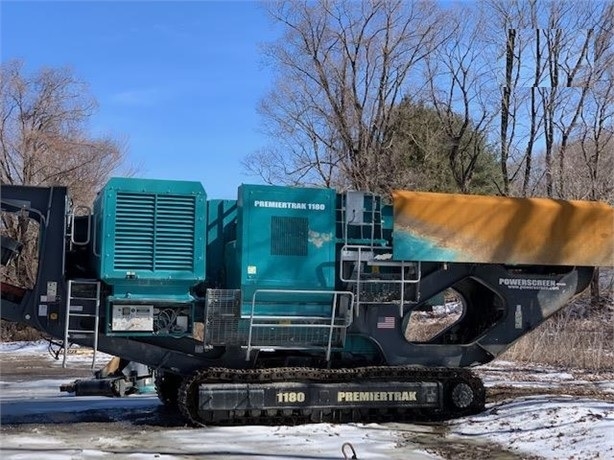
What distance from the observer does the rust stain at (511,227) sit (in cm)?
948

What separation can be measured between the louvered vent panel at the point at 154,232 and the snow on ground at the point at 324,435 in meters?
1.97

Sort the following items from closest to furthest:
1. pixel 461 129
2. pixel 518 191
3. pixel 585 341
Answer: pixel 585 341 → pixel 518 191 → pixel 461 129

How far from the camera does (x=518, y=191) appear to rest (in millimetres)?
32625

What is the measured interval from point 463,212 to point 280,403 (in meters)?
3.30

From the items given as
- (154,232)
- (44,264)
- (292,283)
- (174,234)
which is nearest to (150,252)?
(154,232)

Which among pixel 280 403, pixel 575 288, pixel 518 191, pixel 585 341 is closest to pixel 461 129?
pixel 518 191

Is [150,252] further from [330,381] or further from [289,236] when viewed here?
[330,381]

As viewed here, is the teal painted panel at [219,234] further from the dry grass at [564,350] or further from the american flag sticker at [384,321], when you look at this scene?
the dry grass at [564,350]

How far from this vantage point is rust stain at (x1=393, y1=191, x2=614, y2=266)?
9.48 metres

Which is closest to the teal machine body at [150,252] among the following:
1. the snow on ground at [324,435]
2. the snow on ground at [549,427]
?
the snow on ground at [324,435]

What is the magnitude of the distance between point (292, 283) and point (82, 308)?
8.25 feet

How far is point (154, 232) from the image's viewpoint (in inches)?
355

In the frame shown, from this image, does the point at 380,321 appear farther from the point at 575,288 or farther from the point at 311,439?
the point at 575,288

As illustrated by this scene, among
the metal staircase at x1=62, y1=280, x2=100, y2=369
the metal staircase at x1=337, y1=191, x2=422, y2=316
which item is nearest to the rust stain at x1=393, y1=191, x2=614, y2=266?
the metal staircase at x1=337, y1=191, x2=422, y2=316
